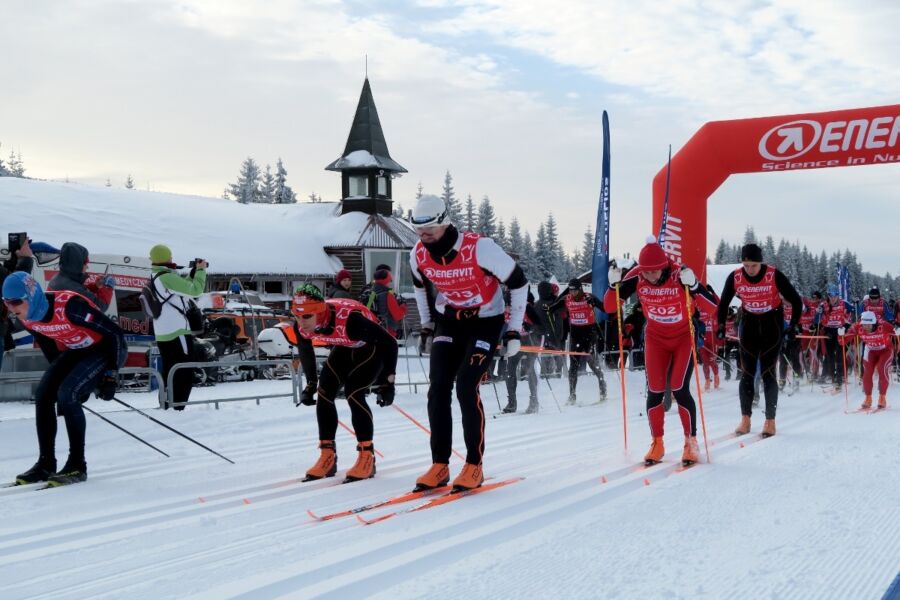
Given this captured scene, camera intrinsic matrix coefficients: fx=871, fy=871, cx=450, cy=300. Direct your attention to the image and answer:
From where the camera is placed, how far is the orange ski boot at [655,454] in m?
6.50

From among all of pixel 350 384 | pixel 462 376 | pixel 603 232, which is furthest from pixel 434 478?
pixel 603 232

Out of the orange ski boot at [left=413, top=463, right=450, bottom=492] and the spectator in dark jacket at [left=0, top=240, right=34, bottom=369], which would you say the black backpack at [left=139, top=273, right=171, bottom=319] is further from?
the orange ski boot at [left=413, top=463, right=450, bottom=492]

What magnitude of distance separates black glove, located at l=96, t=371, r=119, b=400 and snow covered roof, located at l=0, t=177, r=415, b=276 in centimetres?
2123

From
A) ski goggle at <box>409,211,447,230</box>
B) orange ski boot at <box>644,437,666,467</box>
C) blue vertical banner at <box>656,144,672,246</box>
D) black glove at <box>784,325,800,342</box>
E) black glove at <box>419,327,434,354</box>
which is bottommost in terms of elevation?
orange ski boot at <box>644,437,666,467</box>

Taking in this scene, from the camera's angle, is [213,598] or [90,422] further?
[90,422]

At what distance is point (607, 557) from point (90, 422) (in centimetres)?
608

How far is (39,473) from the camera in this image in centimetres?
588

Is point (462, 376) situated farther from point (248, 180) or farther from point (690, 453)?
point (248, 180)

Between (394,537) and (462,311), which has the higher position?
(462,311)

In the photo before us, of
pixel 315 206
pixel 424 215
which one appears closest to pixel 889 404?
pixel 424 215

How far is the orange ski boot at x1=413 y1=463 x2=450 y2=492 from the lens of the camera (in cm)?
528

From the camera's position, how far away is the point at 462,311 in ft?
17.9

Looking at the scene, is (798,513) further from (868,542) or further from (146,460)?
(146,460)

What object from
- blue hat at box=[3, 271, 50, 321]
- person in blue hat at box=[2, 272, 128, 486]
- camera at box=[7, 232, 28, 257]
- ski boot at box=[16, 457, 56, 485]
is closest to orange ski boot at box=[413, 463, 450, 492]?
person in blue hat at box=[2, 272, 128, 486]
